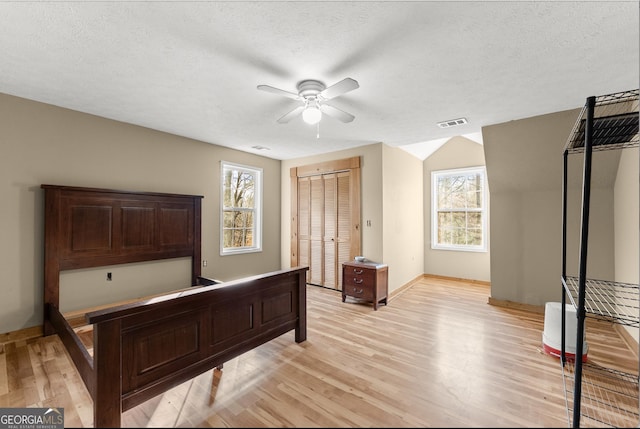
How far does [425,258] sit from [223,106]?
192 inches

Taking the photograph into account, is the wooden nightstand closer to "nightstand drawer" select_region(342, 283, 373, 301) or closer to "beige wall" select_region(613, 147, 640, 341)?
"nightstand drawer" select_region(342, 283, 373, 301)

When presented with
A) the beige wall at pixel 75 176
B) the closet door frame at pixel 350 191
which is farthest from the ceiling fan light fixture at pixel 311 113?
the beige wall at pixel 75 176

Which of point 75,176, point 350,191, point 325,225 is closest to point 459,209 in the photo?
point 350,191

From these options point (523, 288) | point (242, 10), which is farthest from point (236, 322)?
point (523, 288)

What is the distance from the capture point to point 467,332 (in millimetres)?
3000

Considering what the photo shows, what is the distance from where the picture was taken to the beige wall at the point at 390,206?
4.39m

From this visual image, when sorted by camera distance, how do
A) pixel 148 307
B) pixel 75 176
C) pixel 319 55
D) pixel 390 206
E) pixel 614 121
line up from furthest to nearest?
pixel 390 206
pixel 75 176
pixel 319 55
pixel 148 307
pixel 614 121

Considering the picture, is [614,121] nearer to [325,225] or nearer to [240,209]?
[325,225]

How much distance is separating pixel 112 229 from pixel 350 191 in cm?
339

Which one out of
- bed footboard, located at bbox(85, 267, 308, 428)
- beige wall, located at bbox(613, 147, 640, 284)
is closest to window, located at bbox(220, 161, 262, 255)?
bed footboard, located at bbox(85, 267, 308, 428)

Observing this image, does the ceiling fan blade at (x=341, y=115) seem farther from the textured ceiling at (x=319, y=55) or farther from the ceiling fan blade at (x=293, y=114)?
the ceiling fan blade at (x=293, y=114)

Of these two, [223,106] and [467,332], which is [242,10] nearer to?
[223,106]

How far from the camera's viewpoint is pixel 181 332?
5.82 feet

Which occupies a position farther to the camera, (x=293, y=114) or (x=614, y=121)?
(x=293, y=114)
